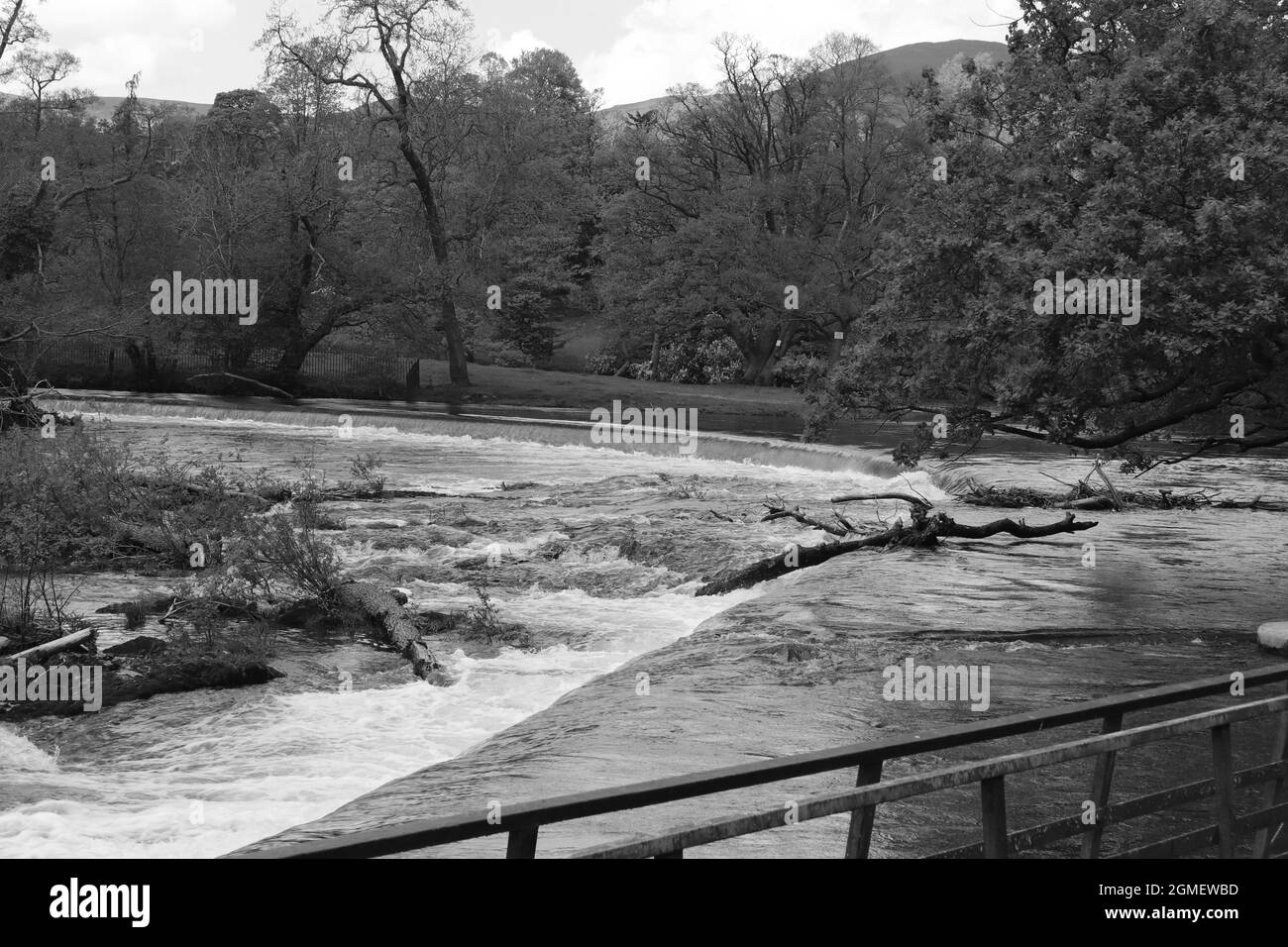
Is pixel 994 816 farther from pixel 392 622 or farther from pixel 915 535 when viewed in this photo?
pixel 915 535

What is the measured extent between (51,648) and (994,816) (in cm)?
943

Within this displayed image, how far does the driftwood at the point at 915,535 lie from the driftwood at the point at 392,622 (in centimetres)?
479

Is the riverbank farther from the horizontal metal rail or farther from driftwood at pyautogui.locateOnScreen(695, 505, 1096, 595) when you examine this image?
the horizontal metal rail

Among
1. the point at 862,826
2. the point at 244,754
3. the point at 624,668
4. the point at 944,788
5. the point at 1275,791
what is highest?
the point at 944,788

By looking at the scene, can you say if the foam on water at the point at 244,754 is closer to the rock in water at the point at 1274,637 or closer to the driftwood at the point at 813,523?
the driftwood at the point at 813,523

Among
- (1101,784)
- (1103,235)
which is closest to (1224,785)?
(1101,784)

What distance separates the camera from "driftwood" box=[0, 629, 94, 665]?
442 inches

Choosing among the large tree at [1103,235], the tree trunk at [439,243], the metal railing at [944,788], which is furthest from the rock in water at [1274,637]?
the tree trunk at [439,243]

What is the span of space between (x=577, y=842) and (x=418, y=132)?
167ft

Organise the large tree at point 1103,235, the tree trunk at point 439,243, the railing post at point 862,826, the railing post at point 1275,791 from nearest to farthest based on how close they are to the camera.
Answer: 1. the railing post at point 862,826
2. the railing post at point 1275,791
3. the large tree at point 1103,235
4. the tree trunk at point 439,243

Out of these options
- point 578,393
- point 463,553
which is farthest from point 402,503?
point 578,393

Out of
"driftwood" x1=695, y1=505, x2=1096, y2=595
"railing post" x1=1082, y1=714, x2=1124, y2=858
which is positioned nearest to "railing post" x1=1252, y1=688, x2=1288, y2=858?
"railing post" x1=1082, y1=714, x2=1124, y2=858

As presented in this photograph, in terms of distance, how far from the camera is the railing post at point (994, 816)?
12.9 ft

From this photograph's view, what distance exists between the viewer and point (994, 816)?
3990 mm
